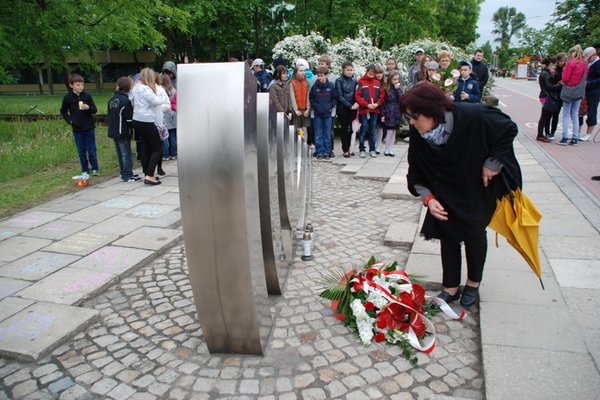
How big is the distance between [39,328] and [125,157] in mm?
4879

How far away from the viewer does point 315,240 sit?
518cm

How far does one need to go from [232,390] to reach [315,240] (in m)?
2.61

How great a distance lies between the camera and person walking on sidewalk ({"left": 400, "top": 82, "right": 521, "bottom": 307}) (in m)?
2.97

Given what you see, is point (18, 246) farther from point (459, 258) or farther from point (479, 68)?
point (479, 68)

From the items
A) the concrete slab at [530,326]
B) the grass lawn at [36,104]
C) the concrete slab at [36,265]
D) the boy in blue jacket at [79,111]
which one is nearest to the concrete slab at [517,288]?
the concrete slab at [530,326]

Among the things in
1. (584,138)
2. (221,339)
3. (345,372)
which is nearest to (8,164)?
(221,339)

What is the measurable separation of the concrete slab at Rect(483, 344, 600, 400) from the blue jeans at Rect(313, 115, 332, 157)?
7.10 metres

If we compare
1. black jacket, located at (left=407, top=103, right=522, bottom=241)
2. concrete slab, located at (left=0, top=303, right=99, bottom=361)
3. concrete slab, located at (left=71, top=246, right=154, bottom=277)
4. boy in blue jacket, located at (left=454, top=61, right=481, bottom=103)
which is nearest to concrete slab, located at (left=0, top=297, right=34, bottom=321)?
concrete slab, located at (left=0, top=303, right=99, bottom=361)

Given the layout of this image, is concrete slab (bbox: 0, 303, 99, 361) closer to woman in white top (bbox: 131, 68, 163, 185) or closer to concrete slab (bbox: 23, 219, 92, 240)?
concrete slab (bbox: 23, 219, 92, 240)

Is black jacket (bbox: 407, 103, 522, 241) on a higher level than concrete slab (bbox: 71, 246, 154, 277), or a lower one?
higher

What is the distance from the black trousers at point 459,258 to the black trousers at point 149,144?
5.39 meters

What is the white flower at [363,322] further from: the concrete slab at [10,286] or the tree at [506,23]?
the tree at [506,23]

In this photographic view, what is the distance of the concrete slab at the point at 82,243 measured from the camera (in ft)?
16.0

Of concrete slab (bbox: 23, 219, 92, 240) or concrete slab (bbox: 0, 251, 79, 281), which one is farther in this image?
concrete slab (bbox: 23, 219, 92, 240)
